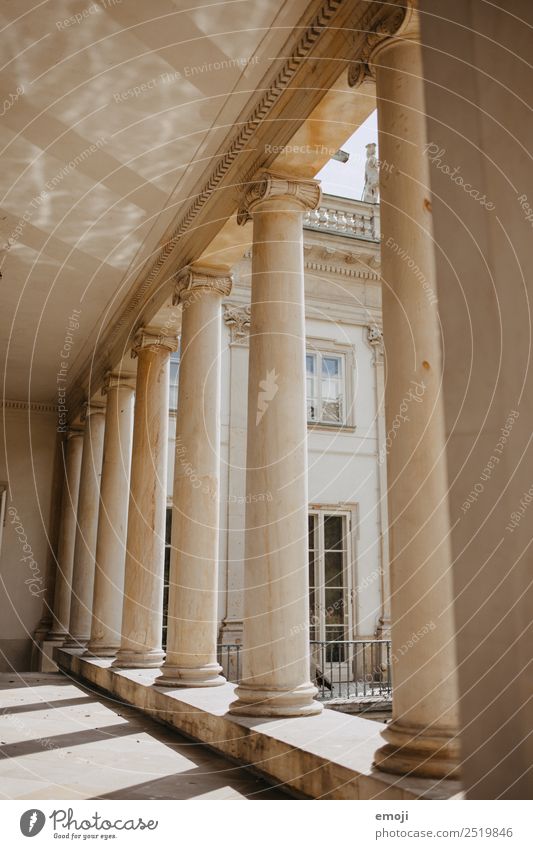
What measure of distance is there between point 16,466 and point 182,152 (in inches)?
748

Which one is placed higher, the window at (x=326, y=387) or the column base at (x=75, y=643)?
the window at (x=326, y=387)

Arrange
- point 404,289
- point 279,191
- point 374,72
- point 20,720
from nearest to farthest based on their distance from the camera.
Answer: point 404,289 → point 374,72 → point 279,191 → point 20,720

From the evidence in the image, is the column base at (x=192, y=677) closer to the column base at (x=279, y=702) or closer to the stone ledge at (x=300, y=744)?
the stone ledge at (x=300, y=744)

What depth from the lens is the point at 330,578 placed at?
25797 mm

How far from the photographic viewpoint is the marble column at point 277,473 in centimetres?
904

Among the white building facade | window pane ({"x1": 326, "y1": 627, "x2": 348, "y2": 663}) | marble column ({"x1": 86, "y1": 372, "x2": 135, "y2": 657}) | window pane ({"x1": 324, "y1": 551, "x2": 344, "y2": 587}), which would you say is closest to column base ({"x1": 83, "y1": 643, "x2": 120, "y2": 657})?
marble column ({"x1": 86, "y1": 372, "x2": 135, "y2": 657})

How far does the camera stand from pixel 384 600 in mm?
26266

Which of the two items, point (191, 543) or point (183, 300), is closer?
point (191, 543)

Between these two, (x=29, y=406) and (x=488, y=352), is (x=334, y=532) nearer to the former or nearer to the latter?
(x=29, y=406)

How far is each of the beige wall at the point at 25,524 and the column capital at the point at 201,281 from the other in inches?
642

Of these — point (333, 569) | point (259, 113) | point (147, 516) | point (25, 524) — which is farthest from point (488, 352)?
point (25, 524)

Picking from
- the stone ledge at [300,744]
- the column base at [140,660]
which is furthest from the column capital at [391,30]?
the column base at [140,660]
